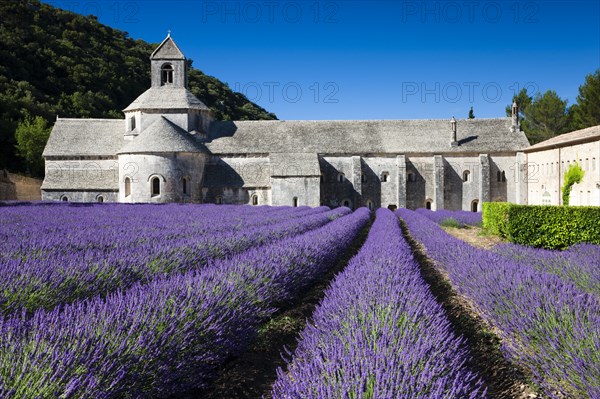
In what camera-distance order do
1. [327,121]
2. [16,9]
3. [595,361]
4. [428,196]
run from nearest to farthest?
[595,361]
[428,196]
[327,121]
[16,9]

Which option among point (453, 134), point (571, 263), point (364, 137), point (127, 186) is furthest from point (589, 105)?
point (571, 263)

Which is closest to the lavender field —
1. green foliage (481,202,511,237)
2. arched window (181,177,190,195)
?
green foliage (481,202,511,237)

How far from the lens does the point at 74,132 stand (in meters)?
37.7

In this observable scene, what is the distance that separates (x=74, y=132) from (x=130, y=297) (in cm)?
3766

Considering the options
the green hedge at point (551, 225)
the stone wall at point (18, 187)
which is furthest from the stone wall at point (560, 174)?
the stone wall at point (18, 187)

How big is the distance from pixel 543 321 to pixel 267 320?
10.7 ft

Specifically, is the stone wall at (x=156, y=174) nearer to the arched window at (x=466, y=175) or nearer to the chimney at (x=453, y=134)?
the chimney at (x=453, y=134)

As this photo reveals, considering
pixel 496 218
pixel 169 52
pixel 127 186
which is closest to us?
pixel 496 218

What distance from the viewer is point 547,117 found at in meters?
50.7

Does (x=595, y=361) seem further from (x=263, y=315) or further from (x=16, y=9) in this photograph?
(x=16, y=9)

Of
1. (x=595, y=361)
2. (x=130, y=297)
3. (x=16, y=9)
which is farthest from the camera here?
(x=16, y=9)

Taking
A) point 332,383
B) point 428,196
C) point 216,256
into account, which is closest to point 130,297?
point 332,383

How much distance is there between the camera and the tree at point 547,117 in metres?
49.9

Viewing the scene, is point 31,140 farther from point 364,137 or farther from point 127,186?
point 364,137
